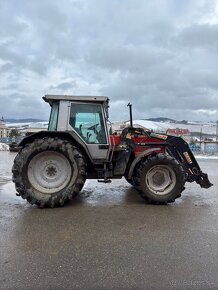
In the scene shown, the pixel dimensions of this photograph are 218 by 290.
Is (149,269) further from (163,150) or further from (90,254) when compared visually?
(163,150)

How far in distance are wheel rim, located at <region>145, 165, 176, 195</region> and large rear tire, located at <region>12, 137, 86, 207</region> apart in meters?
1.55

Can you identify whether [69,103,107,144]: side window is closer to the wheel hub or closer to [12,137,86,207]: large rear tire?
[12,137,86,207]: large rear tire

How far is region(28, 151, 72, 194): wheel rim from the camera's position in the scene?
21.8ft

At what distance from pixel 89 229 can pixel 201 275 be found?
2.07 meters

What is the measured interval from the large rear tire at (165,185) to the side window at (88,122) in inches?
43.9

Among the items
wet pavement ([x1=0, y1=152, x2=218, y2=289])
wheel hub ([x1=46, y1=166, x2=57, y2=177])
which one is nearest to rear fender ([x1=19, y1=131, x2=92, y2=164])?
wheel hub ([x1=46, y1=166, x2=57, y2=177])

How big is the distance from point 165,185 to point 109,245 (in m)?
3.01

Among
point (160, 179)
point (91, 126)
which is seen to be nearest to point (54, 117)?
point (91, 126)

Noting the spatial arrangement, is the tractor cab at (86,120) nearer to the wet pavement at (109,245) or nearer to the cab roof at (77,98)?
the cab roof at (77,98)

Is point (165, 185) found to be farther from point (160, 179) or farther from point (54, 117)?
point (54, 117)

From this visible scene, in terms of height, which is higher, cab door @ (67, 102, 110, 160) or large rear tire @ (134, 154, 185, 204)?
cab door @ (67, 102, 110, 160)

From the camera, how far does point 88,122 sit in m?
7.04

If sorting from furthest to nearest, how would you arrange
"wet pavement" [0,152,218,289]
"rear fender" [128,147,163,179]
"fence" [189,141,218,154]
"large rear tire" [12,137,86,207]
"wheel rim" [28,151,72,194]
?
"fence" [189,141,218,154], "rear fender" [128,147,163,179], "wheel rim" [28,151,72,194], "large rear tire" [12,137,86,207], "wet pavement" [0,152,218,289]

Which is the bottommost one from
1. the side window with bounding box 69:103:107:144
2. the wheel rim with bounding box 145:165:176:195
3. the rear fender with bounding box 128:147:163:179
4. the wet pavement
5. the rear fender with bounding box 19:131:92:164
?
Result: the wet pavement
